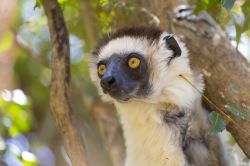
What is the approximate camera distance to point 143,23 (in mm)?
4766

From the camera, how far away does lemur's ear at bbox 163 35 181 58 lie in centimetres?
399

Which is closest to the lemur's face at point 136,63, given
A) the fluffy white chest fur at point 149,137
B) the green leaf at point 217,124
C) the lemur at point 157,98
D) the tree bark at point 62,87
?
the lemur at point 157,98

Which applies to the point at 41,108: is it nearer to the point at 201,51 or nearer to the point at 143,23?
the point at 143,23

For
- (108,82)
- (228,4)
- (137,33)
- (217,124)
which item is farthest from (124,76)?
(228,4)

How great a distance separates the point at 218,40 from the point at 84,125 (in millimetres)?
3054

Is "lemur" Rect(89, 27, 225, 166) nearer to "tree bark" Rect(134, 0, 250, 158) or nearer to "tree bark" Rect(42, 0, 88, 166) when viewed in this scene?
"tree bark" Rect(134, 0, 250, 158)

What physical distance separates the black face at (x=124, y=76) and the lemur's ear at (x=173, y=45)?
22cm

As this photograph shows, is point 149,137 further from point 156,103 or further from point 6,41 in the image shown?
point 6,41

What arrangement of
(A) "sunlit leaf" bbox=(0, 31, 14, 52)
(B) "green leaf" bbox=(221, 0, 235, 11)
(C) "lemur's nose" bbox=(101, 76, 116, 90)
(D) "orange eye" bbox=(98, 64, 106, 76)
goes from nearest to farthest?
(B) "green leaf" bbox=(221, 0, 235, 11) < (C) "lemur's nose" bbox=(101, 76, 116, 90) < (D) "orange eye" bbox=(98, 64, 106, 76) < (A) "sunlit leaf" bbox=(0, 31, 14, 52)

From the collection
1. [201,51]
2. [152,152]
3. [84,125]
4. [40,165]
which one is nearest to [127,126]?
[152,152]

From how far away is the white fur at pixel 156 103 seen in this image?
3.94 m

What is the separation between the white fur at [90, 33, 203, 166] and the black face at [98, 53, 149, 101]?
0.05 m

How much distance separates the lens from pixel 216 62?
4.23 meters

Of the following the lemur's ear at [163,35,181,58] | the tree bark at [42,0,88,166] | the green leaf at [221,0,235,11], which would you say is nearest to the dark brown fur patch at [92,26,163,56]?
the lemur's ear at [163,35,181,58]
